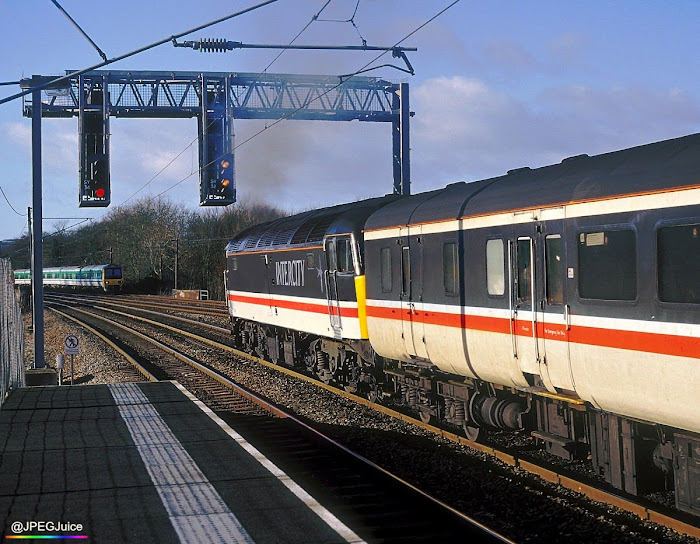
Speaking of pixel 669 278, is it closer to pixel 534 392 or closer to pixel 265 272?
pixel 534 392

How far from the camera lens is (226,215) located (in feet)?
297

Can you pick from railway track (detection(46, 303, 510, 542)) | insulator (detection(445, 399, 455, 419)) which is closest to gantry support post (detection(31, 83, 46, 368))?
railway track (detection(46, 303, 510, 542))

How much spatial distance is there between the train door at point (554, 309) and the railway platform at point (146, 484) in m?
3.18

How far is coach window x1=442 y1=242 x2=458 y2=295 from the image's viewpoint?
1286 cm

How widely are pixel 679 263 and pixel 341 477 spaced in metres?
5.14

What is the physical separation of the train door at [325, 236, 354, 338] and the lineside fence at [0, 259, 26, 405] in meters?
6.50

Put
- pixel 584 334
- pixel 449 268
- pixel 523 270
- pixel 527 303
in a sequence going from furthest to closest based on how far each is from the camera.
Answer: pixel 449 268
pixel 523 270
pixel 527 303
pixel 584 334

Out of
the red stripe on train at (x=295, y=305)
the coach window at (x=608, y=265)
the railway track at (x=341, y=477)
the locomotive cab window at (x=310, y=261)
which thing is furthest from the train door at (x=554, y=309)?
the locomotive cab window at (x=310, y=261)

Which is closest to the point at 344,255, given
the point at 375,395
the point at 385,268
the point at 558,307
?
the point at 385,268

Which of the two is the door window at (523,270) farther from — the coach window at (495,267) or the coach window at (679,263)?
the coach window at (679,263)

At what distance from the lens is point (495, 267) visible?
11.6 m

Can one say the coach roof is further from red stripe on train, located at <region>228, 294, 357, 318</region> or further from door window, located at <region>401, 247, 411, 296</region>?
red stripe on train, located at <region>228, 294, 357, 318</region>

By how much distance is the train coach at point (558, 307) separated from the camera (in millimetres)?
8188

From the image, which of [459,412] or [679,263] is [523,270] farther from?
[459,412]
